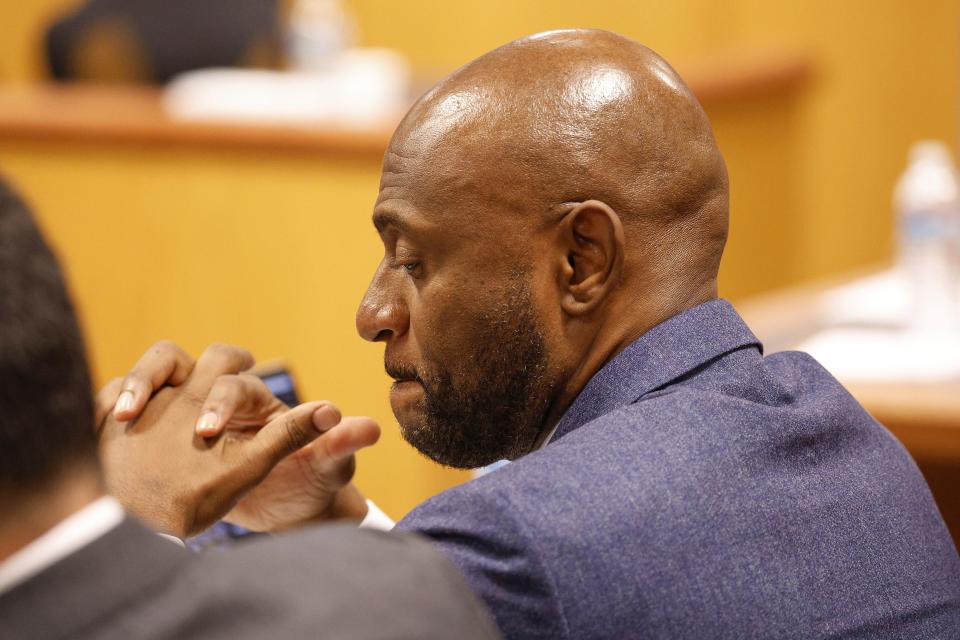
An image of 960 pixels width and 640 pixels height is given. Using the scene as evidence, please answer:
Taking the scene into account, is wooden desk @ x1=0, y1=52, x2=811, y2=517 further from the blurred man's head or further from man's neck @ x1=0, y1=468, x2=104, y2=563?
man's neck @ x1=0, y1=468, x2=104, y2=563

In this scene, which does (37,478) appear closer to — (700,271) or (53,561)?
(53,561)

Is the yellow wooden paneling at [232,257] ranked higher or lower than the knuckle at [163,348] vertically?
lower

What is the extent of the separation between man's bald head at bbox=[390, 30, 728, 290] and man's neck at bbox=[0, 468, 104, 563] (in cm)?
67

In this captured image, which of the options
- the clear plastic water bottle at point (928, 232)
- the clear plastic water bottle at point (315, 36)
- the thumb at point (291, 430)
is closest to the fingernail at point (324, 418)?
the thumb at point (291, 430)

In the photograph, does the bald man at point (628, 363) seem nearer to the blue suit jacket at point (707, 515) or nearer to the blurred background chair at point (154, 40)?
the blue suit jacket at point (707, 515)

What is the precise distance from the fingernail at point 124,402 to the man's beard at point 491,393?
0.31 m

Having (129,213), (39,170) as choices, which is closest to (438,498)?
(129,213)

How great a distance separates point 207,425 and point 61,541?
76cm

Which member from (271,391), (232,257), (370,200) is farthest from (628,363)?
(232,257)

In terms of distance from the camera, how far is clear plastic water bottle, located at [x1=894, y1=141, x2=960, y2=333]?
9.92ft

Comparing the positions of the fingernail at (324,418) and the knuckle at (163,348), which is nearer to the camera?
the fingernail at (324,418)

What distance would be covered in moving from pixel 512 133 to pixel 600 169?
0.10 metres

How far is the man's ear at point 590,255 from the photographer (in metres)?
1.51

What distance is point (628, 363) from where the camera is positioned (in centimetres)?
151
